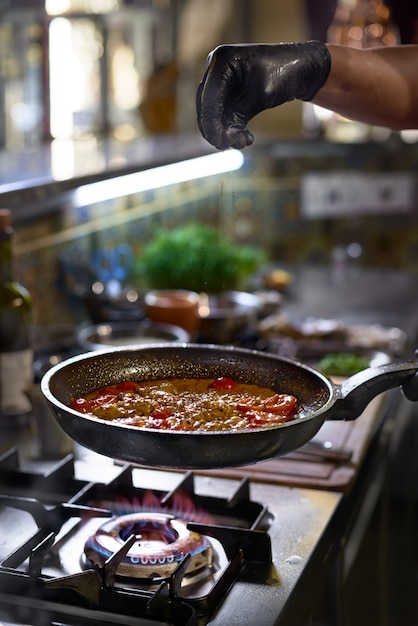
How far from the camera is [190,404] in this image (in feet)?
3.93

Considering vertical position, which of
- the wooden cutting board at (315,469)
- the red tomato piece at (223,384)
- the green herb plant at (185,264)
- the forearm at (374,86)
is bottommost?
the wooden cutting board at (315,469)

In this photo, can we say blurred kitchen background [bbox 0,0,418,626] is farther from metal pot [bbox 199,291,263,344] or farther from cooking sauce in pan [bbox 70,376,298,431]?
cooking sauce in pan [bbox 70,376,298,431]

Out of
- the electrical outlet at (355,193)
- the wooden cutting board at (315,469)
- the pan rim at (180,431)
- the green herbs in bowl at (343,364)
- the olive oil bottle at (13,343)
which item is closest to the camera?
the pan rim at (180,431)

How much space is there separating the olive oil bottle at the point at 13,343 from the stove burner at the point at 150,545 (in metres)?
0.55

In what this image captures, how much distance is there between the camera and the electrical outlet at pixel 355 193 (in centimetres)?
449

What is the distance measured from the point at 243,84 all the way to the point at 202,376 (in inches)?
17.1

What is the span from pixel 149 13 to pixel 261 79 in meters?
4.46

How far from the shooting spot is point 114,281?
9.18ft

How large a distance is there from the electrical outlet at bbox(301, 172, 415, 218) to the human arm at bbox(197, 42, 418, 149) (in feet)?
9.79

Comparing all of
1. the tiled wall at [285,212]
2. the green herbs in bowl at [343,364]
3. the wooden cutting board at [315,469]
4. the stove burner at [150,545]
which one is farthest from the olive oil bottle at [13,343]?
the tiled wall at [285,212]

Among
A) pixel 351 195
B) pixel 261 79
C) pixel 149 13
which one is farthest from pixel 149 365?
pixel 149 13

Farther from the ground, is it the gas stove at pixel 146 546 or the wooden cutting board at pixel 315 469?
the gas stove at pixel 146 546

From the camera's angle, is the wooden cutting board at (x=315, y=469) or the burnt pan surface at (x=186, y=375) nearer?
the burnt pan surface at (x=186, y=375)

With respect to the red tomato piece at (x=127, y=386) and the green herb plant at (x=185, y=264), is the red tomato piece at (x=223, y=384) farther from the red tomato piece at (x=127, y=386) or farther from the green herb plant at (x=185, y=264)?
the green herb plant at (x=185, y=264)
